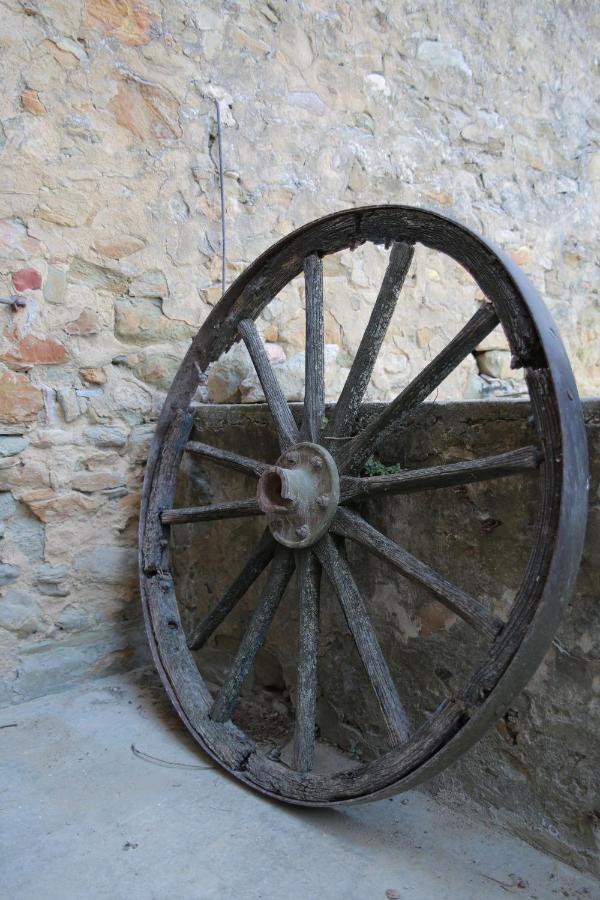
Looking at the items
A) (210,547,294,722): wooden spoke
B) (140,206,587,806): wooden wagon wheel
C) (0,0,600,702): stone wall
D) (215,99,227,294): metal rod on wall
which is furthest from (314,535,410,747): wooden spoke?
(215,99,227,294): metal rod on wall

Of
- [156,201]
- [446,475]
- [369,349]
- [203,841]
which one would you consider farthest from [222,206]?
[203,841]

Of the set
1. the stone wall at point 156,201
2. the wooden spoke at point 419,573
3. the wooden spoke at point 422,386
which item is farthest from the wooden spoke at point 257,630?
the stone wall at point 156,201

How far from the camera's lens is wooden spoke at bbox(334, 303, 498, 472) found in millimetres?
1684

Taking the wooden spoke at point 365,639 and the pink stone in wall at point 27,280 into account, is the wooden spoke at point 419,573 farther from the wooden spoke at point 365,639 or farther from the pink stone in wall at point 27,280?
the pink stone in wall at point 27,280

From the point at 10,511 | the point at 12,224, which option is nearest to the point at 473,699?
the point at 10,511

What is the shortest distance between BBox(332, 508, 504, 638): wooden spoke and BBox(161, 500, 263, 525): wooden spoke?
0.32 meters

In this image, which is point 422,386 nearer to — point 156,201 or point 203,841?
point 203,841

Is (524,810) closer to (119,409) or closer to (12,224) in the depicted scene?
(119,409)

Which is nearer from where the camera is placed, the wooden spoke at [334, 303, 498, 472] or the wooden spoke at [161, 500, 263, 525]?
the wooden spoke at [334, 303, 498, 472]

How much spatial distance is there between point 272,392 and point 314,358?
0.21 metres

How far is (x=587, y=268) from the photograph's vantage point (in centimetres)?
390

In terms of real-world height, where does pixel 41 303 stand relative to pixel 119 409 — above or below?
above

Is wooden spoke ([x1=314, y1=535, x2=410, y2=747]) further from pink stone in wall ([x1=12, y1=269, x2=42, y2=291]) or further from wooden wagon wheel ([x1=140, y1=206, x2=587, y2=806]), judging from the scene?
pink stone in wall ([x1=12, y1=269, x2=42, y2=291])

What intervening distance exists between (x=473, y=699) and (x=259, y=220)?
7.19ft
